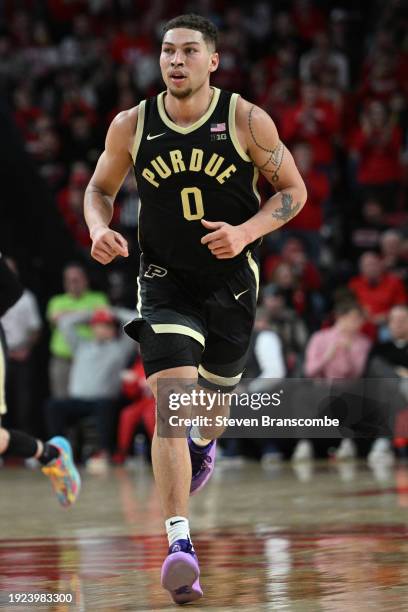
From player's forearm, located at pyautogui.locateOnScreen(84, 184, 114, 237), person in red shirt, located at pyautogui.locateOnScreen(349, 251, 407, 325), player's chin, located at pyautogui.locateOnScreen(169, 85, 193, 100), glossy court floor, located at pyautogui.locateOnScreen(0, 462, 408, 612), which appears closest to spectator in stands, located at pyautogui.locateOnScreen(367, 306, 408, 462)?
person in red shirt, located at pyautogui.locateOnScreen(349, 251, 407, 325)

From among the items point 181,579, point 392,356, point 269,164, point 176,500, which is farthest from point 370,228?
point 181,579

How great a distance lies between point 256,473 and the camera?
39.2 ft

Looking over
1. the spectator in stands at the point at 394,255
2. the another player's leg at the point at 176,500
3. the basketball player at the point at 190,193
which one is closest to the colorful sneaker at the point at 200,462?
the basketball player at the point at 190,193

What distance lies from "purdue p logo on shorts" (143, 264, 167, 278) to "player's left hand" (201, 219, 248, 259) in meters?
0.38

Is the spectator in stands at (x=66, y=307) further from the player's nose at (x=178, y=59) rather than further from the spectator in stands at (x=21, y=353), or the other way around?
the player's nose at (x=178, y=59)

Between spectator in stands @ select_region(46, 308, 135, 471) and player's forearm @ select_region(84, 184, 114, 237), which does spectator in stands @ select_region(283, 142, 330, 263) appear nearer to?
spectator in stands @ select_region(46, 308, 135, 471)

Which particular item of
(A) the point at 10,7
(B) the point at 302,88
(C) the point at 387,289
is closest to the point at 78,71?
(A) the point at 10,7

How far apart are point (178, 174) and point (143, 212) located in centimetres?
26

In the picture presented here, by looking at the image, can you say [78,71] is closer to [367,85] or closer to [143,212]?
[367,85]

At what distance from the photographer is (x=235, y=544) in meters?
6.55

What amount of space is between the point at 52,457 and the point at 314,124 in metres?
8.18

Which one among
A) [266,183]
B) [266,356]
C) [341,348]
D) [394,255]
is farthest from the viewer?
[266,183]

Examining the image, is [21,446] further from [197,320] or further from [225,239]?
[225,239]

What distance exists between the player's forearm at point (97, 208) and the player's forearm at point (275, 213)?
0.63m
